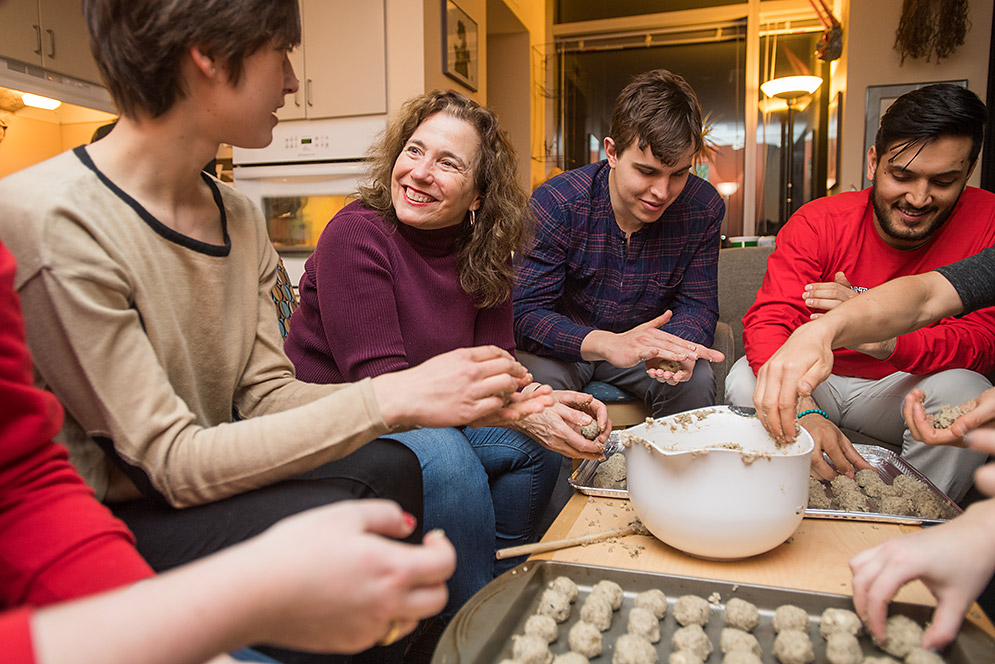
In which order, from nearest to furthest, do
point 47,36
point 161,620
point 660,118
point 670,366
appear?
point 161,620
point 670,366
point 660,118
point 47,36

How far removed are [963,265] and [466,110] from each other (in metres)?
1.10

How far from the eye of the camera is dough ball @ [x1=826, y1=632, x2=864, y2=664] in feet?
2.48

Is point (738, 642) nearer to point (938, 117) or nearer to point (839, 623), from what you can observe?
point (839, 623)

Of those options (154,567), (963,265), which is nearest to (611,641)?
(154,567)

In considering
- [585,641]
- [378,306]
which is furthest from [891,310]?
[378,306]

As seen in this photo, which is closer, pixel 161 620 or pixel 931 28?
pixel 161 620

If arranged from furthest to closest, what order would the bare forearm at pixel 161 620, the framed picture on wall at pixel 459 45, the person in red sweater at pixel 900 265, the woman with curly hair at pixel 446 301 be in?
the framed picture on wall at pixel 459 45
the person in red sweater at pixel 900 265
the woman with curly hair at pixel 446 301
the bare forearm at pixel 161 620

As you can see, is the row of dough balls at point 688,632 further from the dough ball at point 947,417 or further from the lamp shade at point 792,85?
the lamp shade at point 792,85

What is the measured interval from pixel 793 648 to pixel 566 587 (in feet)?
0.90

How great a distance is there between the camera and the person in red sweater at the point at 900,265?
1.68 meters

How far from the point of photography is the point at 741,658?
2.48 feet

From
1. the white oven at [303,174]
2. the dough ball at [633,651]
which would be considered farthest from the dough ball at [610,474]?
the white oven at [303,174]

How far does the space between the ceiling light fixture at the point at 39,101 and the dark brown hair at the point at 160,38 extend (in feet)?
9.81

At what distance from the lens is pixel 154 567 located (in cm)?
81
